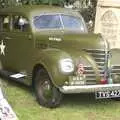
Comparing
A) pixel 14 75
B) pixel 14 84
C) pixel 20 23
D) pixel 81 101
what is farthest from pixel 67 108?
pixel 14 84

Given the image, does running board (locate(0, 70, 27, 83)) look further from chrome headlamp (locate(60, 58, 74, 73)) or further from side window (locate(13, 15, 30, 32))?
chrome headlamp (locate(60, 58, 74, 73))

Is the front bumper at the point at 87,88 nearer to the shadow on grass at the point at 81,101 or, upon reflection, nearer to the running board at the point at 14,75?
the shadow on grass at the point at 81,101

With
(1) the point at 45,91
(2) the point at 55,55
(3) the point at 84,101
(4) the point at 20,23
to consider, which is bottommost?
(3) the point at 84,101

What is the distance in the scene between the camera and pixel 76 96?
10039mm

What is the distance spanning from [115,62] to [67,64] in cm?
101

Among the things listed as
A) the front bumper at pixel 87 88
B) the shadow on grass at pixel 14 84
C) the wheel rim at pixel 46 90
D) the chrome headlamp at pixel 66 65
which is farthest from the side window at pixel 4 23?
the front bumper at pixel 87 88

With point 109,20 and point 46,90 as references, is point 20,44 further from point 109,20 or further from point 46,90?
point 109,20

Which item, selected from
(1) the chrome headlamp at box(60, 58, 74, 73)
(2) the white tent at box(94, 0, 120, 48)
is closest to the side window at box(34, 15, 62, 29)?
(1) the chrome headlamp at box(60, 58, 74, 73)

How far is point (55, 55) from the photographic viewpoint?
337 inches

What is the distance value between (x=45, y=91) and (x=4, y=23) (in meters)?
2.74

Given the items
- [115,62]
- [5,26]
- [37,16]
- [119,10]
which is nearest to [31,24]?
[37,16]

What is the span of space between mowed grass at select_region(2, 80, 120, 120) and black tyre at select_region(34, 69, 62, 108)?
0.12 meters

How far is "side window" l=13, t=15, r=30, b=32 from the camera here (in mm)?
10059

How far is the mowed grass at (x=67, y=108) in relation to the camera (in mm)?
8328
